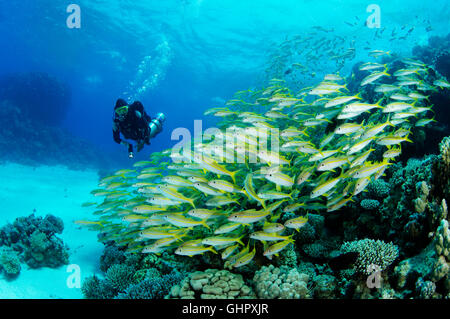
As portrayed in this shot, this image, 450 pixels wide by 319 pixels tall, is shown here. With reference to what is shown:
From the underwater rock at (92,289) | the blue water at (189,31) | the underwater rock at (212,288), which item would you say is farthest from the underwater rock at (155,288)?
the blue water at (189,31)

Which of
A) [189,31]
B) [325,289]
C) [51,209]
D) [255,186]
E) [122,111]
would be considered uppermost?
[189,31]

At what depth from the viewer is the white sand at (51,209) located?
6089 mm

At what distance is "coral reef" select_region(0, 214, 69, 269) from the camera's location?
23.0 ft

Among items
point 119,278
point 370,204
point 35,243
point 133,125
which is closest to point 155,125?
point 133,125

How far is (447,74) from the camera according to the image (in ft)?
36.2

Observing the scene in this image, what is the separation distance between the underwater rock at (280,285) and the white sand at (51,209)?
4.97m

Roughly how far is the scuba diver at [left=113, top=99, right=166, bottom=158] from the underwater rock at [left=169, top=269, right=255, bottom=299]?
4221 mm

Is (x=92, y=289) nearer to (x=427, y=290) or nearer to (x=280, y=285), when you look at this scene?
(x=280, y=285)

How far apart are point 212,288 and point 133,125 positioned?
212 inches

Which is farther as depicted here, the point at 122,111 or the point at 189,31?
the point at 189,31

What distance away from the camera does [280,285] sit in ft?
11.8

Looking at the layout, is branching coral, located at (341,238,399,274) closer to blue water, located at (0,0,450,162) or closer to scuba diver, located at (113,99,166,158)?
scuba diver, located at (113,99,166,158)

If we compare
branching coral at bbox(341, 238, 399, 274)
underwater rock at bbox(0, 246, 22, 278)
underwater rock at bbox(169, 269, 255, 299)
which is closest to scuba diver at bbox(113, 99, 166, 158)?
underwater rock at bbox(0, 246, 22, 278)

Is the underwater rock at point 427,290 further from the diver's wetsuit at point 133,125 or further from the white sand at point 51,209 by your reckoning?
the white sand at point 51,209
